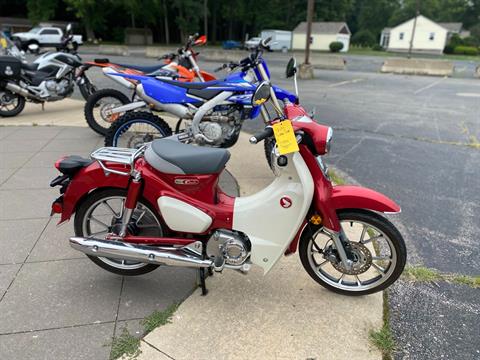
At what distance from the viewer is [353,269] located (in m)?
2.75

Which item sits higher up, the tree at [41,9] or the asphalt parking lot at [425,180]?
the tree at [41,9]

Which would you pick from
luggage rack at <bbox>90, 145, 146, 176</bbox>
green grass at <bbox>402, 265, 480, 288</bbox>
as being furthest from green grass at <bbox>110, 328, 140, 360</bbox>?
green grass at <bbox>402, 265, 480, 288</bbox>

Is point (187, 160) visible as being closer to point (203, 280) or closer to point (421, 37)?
point (203, 280)

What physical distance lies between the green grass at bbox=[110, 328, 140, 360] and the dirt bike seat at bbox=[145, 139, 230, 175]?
105 centimetres

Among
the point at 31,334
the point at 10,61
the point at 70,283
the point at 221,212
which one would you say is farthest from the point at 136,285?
the point at 10,61

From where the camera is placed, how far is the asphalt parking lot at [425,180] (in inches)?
103

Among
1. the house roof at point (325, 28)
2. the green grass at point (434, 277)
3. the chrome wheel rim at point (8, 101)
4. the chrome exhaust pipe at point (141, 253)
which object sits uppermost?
the house roof at point (325, 28)

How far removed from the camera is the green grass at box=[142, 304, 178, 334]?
2488 mm

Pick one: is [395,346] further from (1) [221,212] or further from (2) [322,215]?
(1) [221,212]

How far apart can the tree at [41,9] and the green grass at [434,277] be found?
53275 mm

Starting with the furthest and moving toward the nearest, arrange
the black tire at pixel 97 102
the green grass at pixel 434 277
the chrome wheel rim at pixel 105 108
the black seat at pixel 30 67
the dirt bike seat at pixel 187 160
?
the black seat at pixel 30 67 → the black tire at pixel 97 102 → the chrome wheel rim at pixel 105 108 → the green grass at pixel 434 277 → the dirt bike seat at pixel 187 160

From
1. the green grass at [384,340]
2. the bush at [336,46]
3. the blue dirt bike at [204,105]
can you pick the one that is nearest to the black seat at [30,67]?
the blue dirt bike at [204,105]

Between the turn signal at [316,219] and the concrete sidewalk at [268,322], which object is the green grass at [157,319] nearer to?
the concrete sidewalk at [268,322]

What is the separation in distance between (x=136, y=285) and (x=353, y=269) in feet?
5.23
